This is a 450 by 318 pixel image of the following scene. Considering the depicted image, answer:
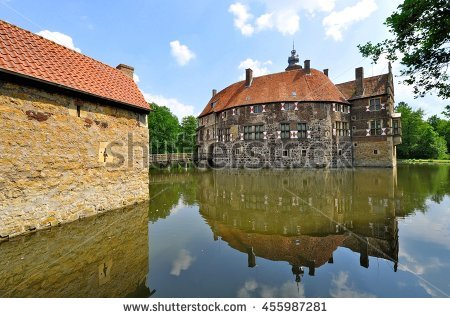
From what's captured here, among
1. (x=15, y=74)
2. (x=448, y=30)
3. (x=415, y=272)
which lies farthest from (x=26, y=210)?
(x=448, y=30)

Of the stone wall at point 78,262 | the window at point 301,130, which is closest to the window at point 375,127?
the window at point 301,130

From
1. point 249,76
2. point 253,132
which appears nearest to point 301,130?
point 253,132

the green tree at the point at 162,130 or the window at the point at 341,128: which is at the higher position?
the green tree at the point at 162,130

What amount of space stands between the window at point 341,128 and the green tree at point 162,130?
33146mm

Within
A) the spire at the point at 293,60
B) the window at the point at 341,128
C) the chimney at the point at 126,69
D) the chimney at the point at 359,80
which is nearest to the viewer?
the chimney at the point at 126,69

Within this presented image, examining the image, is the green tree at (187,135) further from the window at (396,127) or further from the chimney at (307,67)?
the window at (396,127)

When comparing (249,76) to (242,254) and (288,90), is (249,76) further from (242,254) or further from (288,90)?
(242,254)

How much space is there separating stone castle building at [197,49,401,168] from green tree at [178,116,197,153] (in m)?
25.6

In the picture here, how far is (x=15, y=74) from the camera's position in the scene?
5.98 metres

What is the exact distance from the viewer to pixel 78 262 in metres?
4.71

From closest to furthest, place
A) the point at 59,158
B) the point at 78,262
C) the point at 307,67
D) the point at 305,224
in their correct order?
the point at 78,262
the point at 305,224
the point at 59,158
the point at 307,67

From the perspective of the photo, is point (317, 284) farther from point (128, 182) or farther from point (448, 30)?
point (448, 30)

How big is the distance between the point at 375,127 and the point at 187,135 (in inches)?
1588

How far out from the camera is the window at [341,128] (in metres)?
28.4
